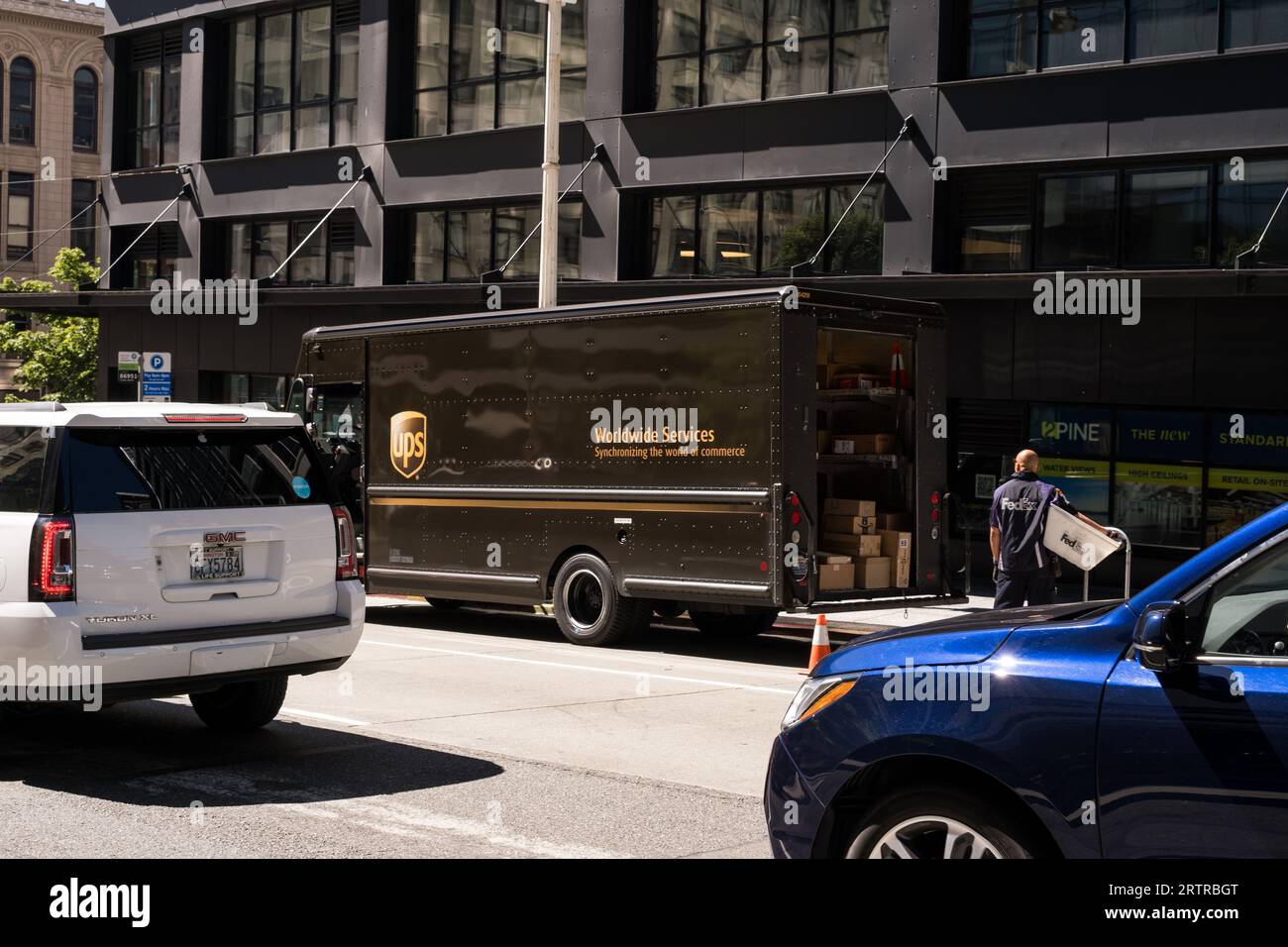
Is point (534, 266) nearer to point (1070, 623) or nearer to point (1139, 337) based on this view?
point (1139, 337)

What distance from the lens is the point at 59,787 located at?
306 inches

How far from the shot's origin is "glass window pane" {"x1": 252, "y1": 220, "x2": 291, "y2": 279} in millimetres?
31891

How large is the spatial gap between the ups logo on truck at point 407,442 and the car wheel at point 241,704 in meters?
7.36

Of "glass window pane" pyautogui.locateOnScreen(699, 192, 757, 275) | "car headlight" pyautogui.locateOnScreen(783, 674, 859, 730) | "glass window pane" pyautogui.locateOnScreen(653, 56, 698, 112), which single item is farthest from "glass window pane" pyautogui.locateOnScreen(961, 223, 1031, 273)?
"car headlight" pyautogui.locateOnScreen(783, 674, 859, 730)

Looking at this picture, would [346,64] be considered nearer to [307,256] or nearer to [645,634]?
[307,256]

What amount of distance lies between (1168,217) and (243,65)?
2074 cm

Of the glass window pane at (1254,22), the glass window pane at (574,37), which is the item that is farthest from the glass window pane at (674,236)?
the glass window pane at (1254,22)

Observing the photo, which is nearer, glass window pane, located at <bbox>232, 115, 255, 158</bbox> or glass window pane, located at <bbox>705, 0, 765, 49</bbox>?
glass window pane, located at <bbox>705, 0, 765, 49</bbox>

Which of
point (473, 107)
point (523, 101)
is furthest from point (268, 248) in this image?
point (523, 101)

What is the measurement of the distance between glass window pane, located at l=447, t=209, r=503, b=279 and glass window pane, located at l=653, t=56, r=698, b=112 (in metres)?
4.25

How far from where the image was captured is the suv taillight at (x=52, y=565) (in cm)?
760

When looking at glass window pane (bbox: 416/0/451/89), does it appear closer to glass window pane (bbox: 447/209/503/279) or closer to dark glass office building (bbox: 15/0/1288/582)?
dark glass office building (bbox: 15/0/1288/582)

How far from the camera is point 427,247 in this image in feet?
95.5
